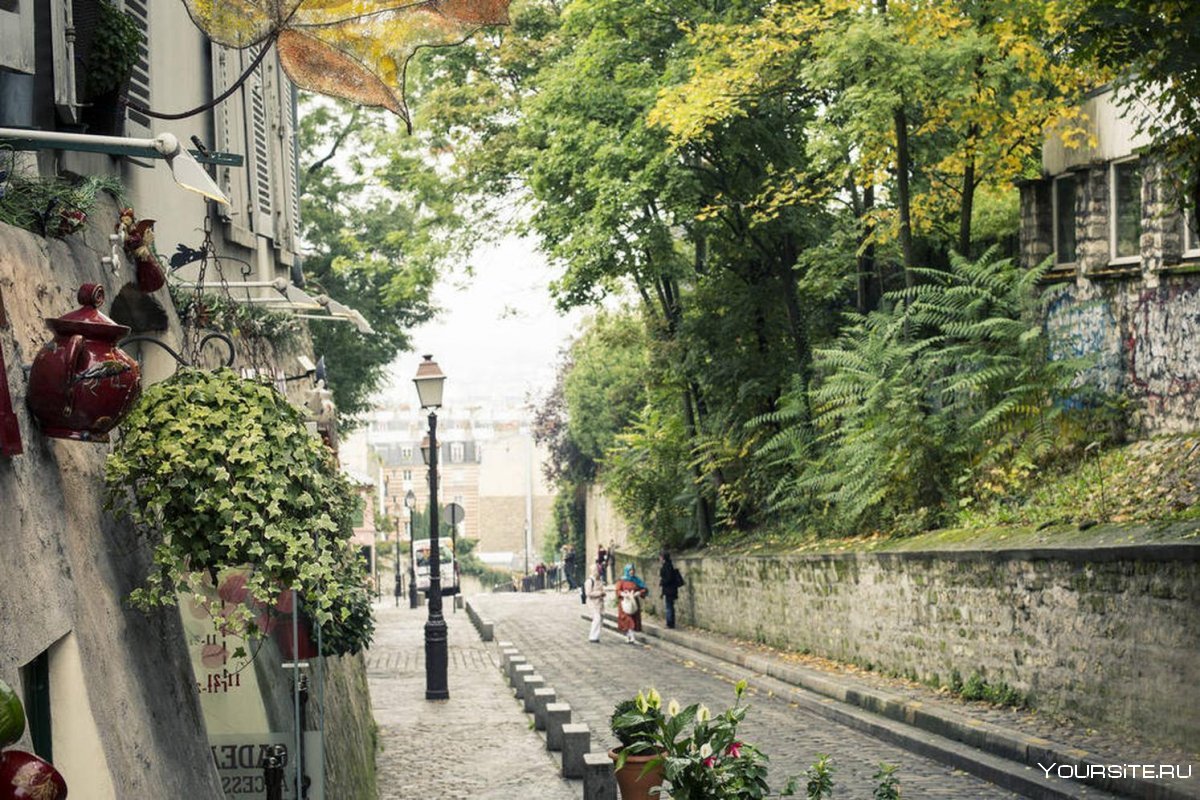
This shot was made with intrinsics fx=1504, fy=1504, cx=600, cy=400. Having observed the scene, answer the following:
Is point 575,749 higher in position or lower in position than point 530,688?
higher

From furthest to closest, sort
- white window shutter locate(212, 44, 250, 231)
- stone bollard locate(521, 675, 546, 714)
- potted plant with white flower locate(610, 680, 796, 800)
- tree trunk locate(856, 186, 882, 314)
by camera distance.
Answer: tree trunk locate(856, 186, 882, 314)
stone bollard locate(521, 675, 546, 714)
white window shutter locate(212, 44, 250, 231)
potted plant with white flower locate(610, 680, 796, 800)

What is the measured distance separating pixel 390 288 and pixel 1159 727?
21712 mm

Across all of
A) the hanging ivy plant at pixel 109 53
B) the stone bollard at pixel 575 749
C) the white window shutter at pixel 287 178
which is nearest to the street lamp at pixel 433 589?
the white window shutter at pixel 287 178

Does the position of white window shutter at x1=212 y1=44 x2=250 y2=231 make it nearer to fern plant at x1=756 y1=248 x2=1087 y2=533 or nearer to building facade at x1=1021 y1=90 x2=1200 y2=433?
fern plant at x1=756 y1=248 x2=1087 y2=533

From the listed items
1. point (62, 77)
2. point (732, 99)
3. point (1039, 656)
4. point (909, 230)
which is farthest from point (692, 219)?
point (62, 77)

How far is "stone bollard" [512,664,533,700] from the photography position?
1997 centimetres

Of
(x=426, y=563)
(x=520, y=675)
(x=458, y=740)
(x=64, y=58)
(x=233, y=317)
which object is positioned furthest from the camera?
(x=426, y=563)

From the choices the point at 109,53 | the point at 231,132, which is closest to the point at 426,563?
the point at 231,132

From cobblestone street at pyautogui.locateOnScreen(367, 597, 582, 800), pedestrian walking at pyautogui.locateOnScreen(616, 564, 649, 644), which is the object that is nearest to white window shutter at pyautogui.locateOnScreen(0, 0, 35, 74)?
cobblestone street at pyautogui.locateOnScreen(367, 597, 582, 800)

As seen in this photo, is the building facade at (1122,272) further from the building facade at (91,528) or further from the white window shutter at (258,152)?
the building facade at (91,528)

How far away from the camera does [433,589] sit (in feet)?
76.7

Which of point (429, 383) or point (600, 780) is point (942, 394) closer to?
point (429, 383)

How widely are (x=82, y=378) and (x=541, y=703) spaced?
39.1 feet

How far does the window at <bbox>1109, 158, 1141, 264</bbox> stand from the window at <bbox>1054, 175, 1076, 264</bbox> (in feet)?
4.30
